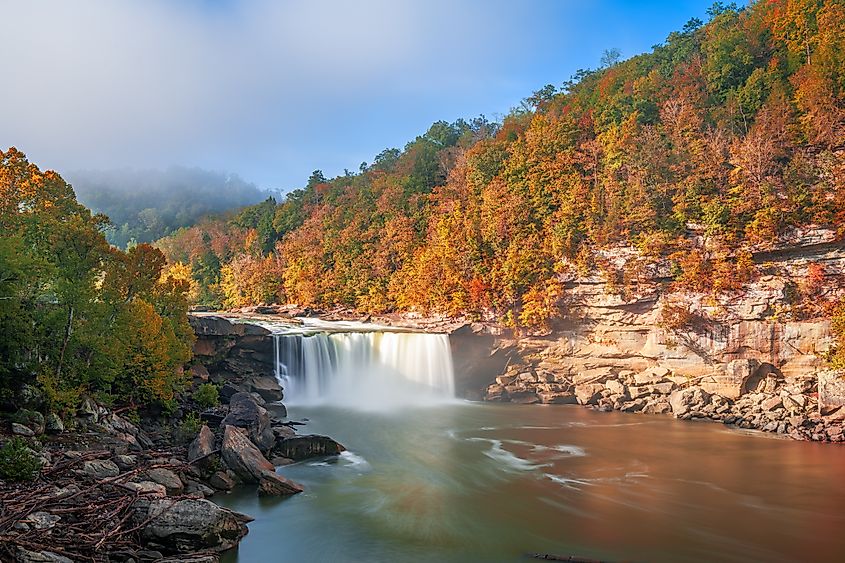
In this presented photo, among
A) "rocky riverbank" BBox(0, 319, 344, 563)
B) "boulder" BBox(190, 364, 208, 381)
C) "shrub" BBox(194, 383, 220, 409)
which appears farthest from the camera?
"boulder" BBox(190, 364, 208, 381)

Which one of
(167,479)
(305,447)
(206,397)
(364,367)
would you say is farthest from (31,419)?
(364,367)

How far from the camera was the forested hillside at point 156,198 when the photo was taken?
10456 centimetres

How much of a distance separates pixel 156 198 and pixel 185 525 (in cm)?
12954

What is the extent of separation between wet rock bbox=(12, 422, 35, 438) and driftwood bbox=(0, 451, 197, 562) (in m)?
1.75

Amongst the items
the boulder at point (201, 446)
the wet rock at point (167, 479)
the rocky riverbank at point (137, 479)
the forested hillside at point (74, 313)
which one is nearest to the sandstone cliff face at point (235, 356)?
the forested hillside at point (74, 313)

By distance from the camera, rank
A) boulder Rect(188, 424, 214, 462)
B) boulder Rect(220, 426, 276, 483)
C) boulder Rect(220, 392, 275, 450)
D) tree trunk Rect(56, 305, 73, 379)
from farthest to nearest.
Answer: boulder Rect(220, 392, 275, 450) < tree trunk Rect(56, 305, 73, 379) < boulder Rect(188, 424, 214, 462) < boulder Rect(220, 426, 276, 483)

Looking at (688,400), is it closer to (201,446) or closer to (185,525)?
(201,446)

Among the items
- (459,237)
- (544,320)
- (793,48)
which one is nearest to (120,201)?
(459,237)

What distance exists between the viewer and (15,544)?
27.8 feet

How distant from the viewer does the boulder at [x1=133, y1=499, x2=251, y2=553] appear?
33.8ft

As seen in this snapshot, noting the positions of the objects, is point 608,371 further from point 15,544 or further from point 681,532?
point 15,544

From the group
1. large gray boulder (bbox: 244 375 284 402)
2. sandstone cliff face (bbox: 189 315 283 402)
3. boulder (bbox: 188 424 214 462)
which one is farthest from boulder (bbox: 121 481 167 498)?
large gray boulder (bbox: 244 375 284 402)

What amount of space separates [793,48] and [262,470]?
3665 centimetres

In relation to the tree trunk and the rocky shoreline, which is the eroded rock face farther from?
the tree trunk
